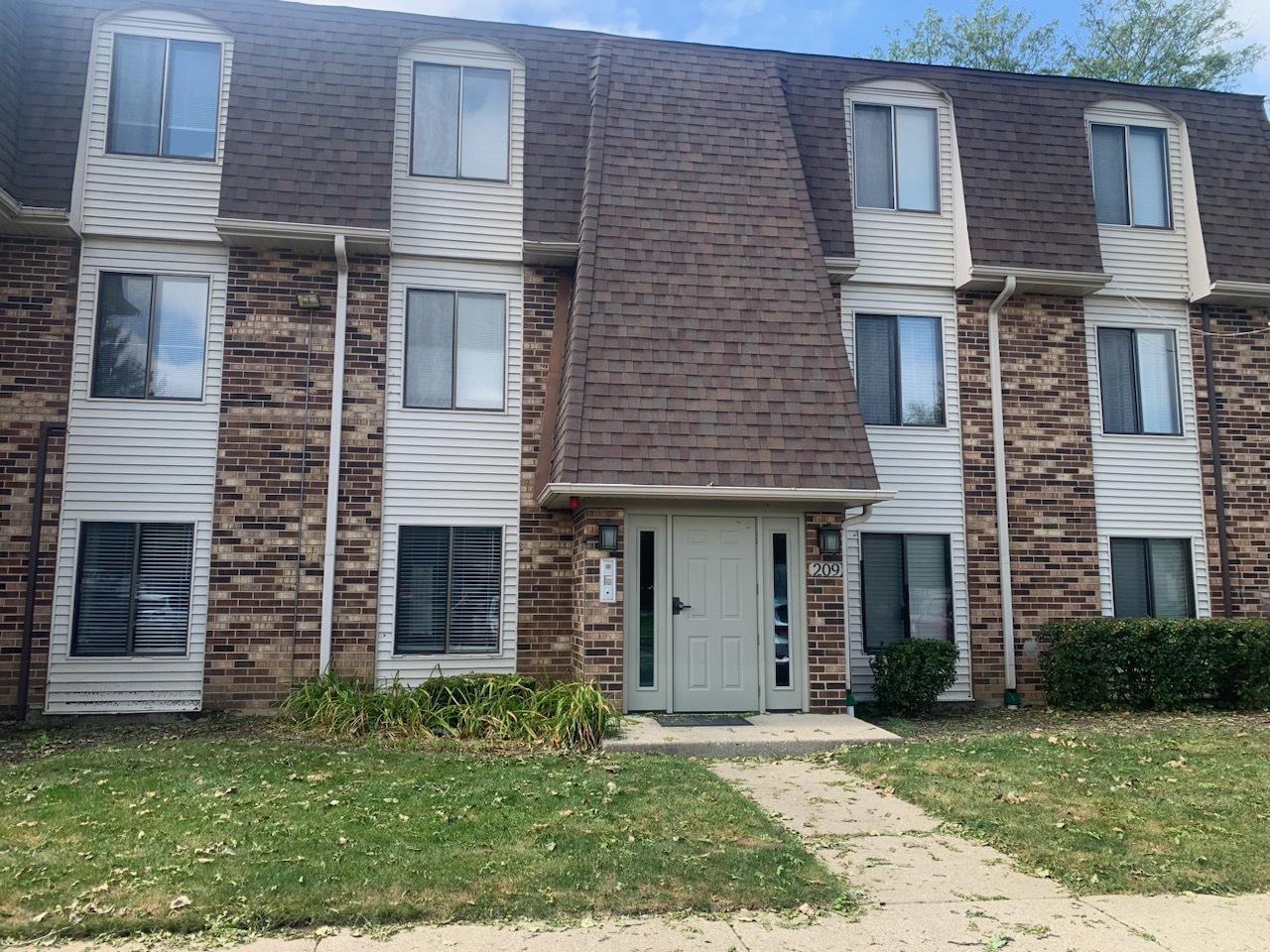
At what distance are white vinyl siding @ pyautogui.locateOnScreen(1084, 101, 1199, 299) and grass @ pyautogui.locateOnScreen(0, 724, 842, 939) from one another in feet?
29.8

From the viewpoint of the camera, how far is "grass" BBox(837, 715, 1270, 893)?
528 cm

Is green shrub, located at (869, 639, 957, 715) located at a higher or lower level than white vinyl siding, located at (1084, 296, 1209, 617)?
lower

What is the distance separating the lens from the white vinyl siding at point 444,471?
1049 cm

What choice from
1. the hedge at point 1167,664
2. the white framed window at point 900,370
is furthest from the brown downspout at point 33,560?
the hedge at point 1167,664

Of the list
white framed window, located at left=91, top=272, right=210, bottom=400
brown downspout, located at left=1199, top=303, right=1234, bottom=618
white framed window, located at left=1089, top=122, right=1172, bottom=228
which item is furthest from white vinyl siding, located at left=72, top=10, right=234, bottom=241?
brown downspout, located at left=1199, top=303, right=1234, bottom=618

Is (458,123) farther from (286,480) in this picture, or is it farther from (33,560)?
(33,560)

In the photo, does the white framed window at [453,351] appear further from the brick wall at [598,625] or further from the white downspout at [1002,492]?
the white downspout at [1002,492]

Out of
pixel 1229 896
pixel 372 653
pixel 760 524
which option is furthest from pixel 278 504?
pixel 1229 896

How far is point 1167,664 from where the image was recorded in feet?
34.7

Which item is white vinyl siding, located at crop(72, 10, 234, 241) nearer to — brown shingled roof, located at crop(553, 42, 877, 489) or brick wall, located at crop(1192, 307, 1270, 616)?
brown shingled roof, located at crop(553, 42, 877, 489)

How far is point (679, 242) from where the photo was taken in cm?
1066

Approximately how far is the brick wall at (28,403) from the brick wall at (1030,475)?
33.8 ft

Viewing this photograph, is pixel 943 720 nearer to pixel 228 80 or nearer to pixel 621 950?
pixel 621 950

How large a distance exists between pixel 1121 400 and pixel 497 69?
8.91 m
